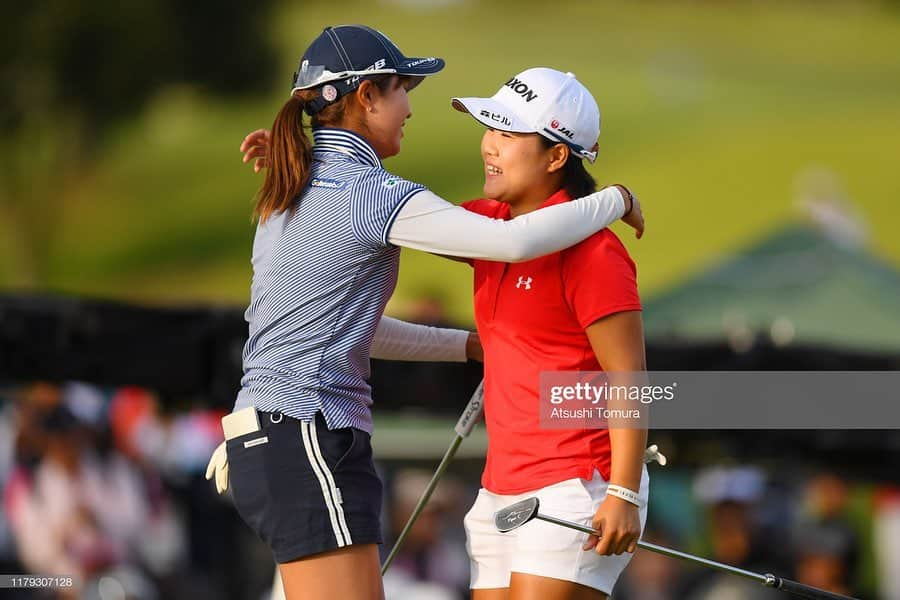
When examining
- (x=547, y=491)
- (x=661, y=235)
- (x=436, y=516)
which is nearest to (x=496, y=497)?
(x=547, y=491)

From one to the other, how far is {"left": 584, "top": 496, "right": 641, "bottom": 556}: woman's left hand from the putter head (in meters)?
0.17

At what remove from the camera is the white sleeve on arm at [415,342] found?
14.8 ft

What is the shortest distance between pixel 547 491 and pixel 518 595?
28 centimetres

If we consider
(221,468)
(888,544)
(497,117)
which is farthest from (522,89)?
(888,544)

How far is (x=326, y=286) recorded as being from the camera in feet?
12.6

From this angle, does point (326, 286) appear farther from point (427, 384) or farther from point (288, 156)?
point (427, 384)

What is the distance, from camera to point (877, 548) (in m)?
9.67

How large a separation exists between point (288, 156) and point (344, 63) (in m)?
0.32

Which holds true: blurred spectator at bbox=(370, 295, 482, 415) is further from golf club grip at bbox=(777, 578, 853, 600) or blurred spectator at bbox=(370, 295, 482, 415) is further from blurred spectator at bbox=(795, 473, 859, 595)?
golf club grip at bbox=(777, 578, 853, 600)

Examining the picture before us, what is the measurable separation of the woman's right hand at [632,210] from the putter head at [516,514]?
2.71 ft

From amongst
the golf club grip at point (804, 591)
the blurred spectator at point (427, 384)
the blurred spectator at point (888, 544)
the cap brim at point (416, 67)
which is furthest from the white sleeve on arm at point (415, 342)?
the blurred spectator at point (888, 544)

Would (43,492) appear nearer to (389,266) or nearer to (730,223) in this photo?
(389,266)

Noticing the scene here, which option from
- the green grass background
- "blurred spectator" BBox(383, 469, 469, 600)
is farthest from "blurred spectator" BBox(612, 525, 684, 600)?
the green grass background

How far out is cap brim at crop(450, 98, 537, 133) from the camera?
402 centimetres
